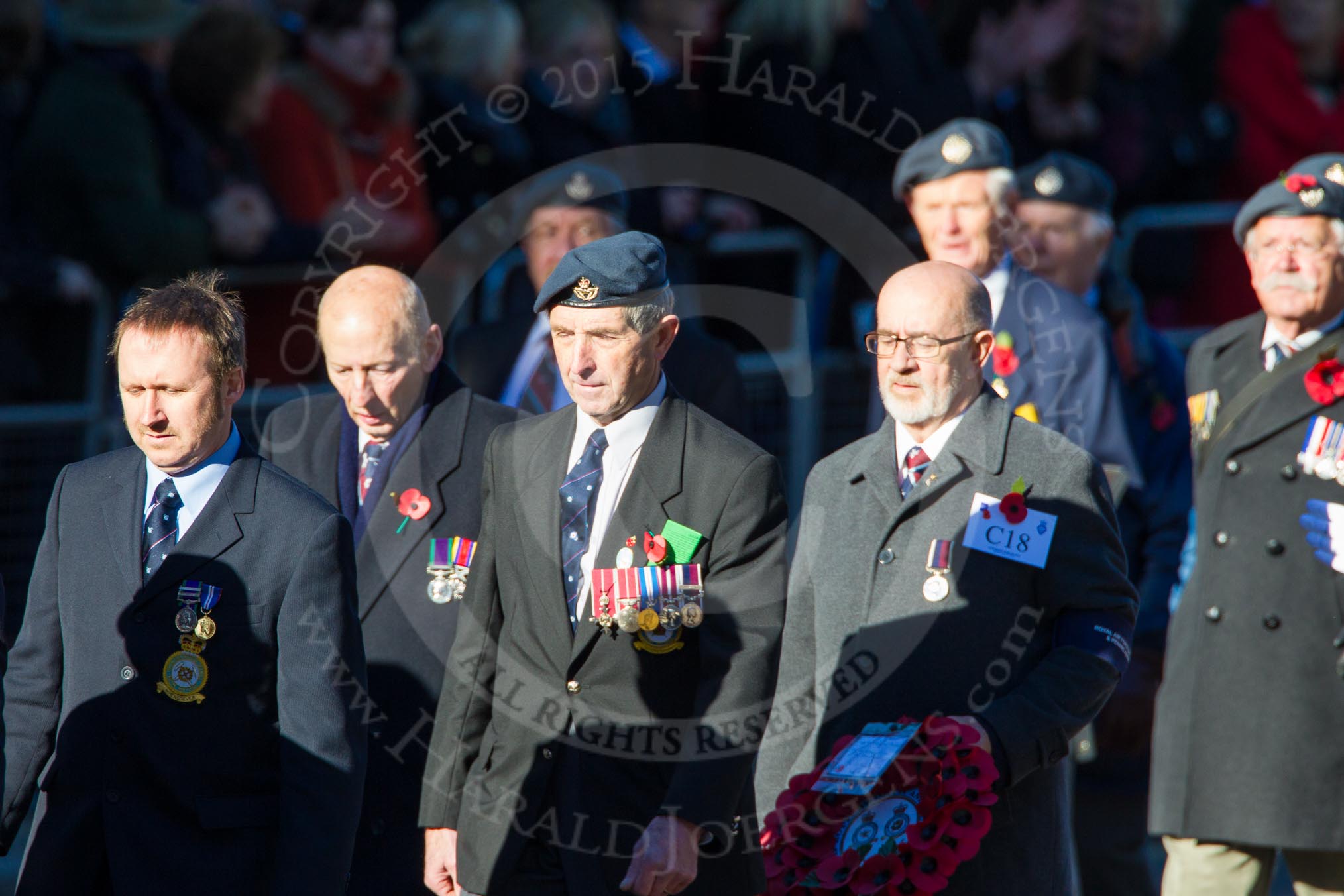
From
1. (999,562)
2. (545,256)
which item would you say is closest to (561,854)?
(999,562)

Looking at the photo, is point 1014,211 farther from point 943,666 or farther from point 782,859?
point 782,859

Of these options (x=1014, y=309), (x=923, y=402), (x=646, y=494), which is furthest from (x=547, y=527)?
(x=1014, y=309)

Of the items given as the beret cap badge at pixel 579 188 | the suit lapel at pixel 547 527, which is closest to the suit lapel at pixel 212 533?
the suit lapel at pixel 547 527

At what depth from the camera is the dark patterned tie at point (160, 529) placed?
401 cm

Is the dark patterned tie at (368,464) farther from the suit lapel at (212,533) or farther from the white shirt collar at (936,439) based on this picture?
the white shirt collar at (936,439)

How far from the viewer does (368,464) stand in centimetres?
505

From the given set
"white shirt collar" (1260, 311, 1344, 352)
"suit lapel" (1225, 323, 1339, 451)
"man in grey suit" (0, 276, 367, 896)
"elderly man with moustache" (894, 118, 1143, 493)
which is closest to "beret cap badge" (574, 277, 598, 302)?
"man in grey suit" (0, 276, 367, 896)

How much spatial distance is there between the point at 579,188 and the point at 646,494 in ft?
7.17

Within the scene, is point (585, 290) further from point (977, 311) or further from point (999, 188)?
point (999, 188)

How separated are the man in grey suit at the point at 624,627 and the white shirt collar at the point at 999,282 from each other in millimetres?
1737

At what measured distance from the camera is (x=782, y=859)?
4.16m

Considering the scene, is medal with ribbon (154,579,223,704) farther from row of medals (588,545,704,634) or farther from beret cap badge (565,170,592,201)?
beret cap badge (565,170,592,201)

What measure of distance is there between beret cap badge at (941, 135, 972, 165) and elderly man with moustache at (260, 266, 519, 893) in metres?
1.81

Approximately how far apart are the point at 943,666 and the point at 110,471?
1.95m
